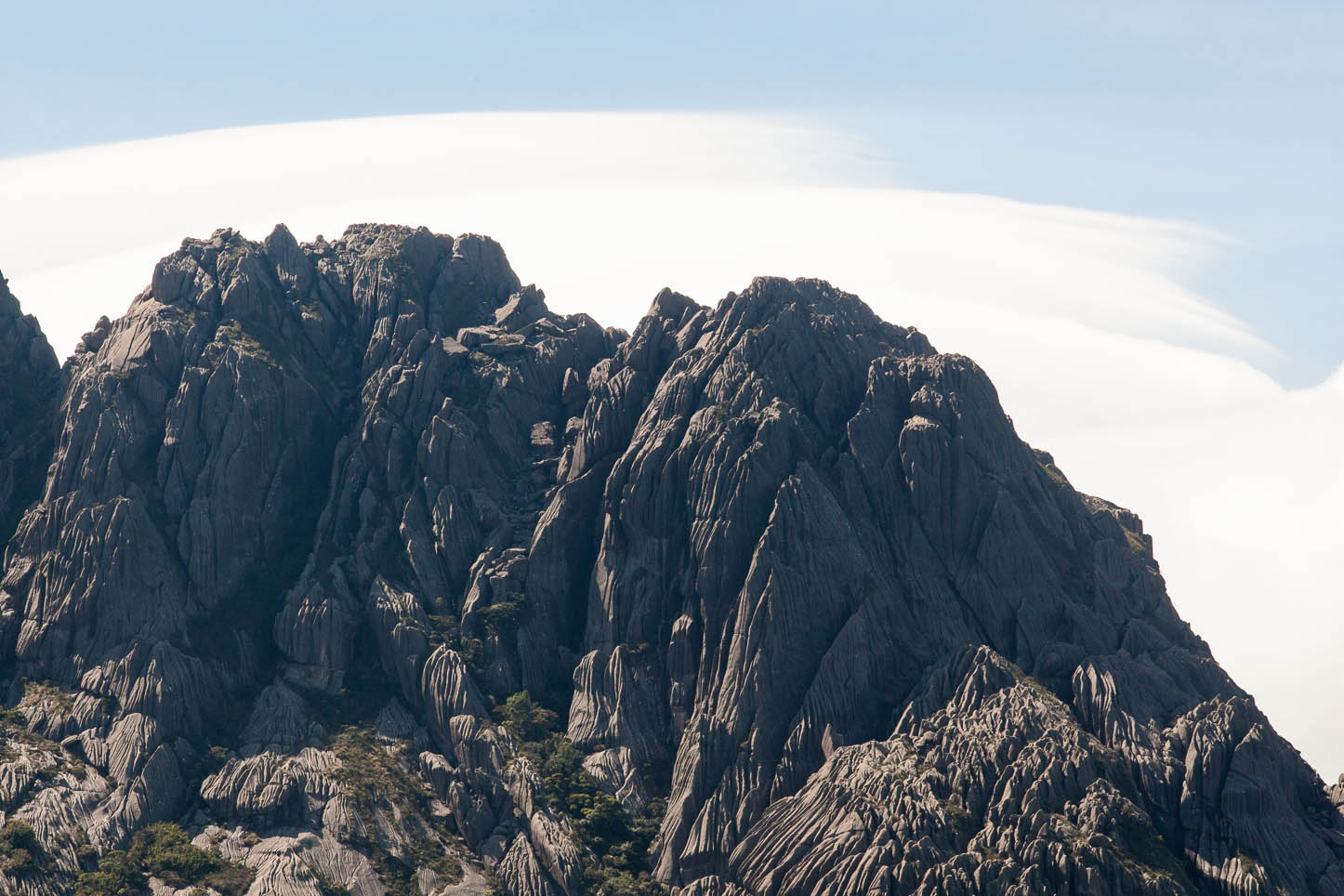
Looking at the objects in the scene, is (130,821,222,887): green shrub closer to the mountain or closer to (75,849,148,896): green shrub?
the mountain

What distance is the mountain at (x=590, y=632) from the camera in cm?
13612

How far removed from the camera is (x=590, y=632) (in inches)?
6570

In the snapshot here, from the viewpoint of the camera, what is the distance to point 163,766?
14812cm

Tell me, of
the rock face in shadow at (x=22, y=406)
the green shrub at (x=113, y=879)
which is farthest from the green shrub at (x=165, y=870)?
the rock face in shadow at (x=22, y=406)

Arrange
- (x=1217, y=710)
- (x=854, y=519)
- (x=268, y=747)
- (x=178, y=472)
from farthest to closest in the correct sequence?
(x=178, y=472) → (x=854, y=519) → (x=268, y=747) → (x=1217, y=710)

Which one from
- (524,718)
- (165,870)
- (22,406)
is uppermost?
(22,406)

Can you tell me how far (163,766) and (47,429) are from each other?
2377 inches

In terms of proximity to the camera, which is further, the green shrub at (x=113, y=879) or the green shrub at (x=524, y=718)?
the green shrub at (x=524, y=718)

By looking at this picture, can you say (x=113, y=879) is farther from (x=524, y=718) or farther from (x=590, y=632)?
(x=590, y=632)

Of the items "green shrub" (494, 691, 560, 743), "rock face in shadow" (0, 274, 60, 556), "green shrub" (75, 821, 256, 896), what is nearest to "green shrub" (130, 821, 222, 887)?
"green shrub" (75, 821, 256, 896)

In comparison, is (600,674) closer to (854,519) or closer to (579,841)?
(579,841)

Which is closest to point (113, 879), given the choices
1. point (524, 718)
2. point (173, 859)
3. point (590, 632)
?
point (173, 859)

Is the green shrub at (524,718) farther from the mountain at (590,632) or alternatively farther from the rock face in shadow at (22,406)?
the rock face in shadow at (22,406)

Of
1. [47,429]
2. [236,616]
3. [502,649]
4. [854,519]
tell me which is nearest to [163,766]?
[236,616]
